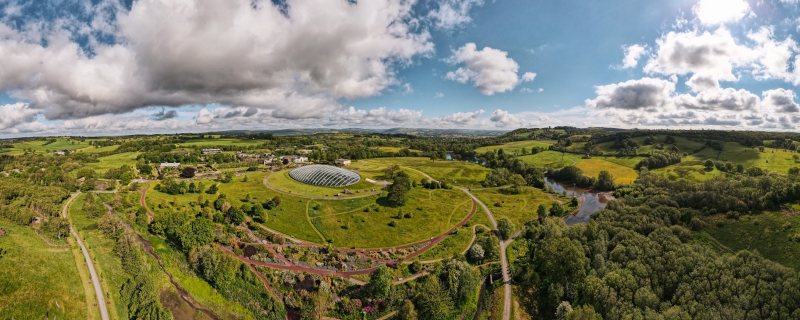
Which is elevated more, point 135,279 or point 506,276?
point 135,279

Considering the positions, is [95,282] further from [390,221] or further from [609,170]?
[609,170]

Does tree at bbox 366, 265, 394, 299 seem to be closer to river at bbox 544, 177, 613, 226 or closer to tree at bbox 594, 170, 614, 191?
river at bbox 544, 177, 613, 226

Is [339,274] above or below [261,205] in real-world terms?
below

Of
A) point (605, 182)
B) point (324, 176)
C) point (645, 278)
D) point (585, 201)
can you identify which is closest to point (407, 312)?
point (645, 278)

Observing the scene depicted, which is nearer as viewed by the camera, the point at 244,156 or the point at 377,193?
the point at 377,193

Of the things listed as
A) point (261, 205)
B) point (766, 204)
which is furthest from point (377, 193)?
point (766, 204)

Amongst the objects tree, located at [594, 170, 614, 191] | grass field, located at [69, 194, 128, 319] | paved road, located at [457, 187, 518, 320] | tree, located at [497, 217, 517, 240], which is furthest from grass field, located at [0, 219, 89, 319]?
tree, located at [594, 170, 614, 191]

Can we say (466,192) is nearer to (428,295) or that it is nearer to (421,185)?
(421,185)

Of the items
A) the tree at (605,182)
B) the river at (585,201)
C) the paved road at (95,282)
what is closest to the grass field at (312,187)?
the paved road at (95,282)
